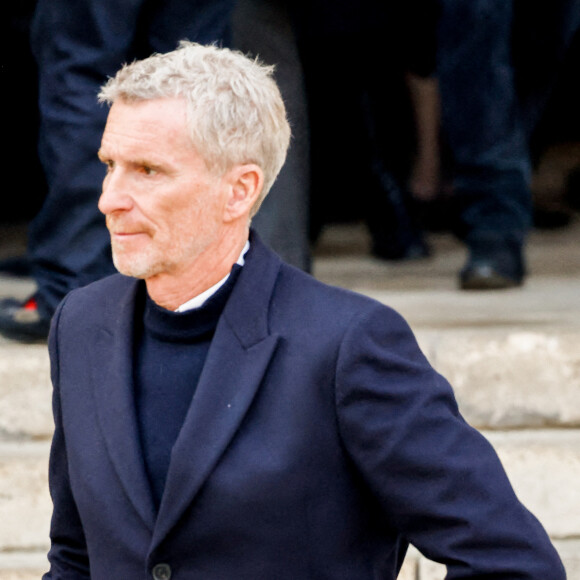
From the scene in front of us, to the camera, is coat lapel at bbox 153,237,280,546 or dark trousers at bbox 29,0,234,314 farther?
dark trousers at bbox 29,0,234,314

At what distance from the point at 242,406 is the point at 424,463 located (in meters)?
0.23

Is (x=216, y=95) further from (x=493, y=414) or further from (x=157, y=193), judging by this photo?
(x=493, y=414)

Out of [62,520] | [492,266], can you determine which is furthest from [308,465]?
[492,266]

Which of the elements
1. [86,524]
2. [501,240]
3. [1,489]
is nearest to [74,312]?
[86,524]

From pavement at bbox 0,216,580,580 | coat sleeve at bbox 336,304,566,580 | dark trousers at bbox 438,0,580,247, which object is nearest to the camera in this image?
coat sleeve at bbox 336,304,566,580

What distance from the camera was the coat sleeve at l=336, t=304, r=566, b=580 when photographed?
1.37 m

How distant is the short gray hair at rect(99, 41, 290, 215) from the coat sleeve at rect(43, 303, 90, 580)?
0.36 metres

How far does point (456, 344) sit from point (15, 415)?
1044mm

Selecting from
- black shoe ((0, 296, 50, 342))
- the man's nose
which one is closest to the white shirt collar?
the man's nose

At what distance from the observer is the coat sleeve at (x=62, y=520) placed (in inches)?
63.2

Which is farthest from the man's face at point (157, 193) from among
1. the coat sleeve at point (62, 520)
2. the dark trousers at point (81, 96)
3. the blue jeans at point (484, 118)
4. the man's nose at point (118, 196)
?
the blue jeans at point (484, 118)

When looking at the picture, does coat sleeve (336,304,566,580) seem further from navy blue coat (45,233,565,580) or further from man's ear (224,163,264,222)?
Answer: man's ear (224,163,264,222)

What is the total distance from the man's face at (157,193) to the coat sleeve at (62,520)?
0.23 meters

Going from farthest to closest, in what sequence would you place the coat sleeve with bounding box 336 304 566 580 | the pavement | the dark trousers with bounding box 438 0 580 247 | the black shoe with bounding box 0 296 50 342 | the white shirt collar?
the dark trousers with bounding box 438 0 580 247
the black shoe with bounding box 0 296 50 342
the pavement
the white shirt collar
the coat sleeve with bounding box 336 304 566 580
